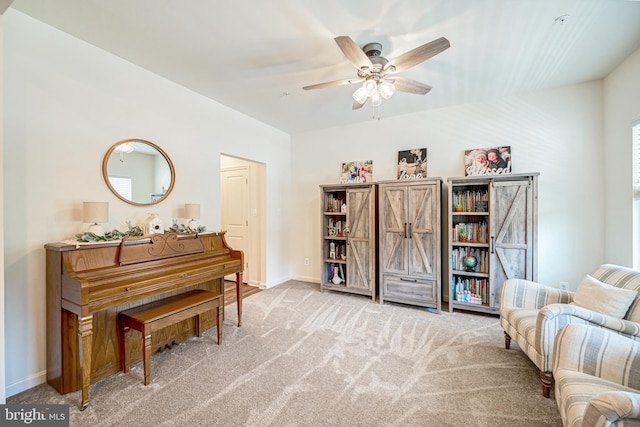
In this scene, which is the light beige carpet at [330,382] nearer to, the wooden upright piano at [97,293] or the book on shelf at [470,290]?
the wooden upright piano at [97,293]

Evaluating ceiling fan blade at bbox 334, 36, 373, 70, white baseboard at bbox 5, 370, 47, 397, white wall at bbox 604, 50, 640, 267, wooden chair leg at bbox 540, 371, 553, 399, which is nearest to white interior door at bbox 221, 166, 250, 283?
white baseboard at bbox 5, 370, 47, 397

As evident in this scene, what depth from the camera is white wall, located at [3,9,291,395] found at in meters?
1.93

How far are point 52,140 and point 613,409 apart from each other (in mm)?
3732

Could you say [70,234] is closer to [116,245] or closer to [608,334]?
[116,245]

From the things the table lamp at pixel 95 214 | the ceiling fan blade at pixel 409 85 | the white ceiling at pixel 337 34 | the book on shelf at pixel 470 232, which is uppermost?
the white ceiling at pixel 337 34

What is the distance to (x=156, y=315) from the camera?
213cm

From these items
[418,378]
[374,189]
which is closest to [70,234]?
[418,378]

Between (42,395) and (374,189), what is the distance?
3.87 metres

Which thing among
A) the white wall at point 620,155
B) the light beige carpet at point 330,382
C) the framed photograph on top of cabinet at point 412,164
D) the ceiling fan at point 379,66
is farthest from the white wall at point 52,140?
the white wall at point 620,155

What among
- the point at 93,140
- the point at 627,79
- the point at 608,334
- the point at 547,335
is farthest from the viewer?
the point at 627,79

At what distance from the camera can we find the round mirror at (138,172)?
2.47 m

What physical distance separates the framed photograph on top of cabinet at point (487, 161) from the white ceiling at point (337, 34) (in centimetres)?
78

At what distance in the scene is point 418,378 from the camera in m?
2.08

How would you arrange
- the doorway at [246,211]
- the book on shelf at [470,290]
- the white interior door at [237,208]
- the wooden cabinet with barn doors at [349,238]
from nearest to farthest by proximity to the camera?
1. the book on shelf at [470,290]
2. the wooden cabinet with barn doors at [349,238]
3. the doorway at [246,211]
4. the white interior door at [237,208]
